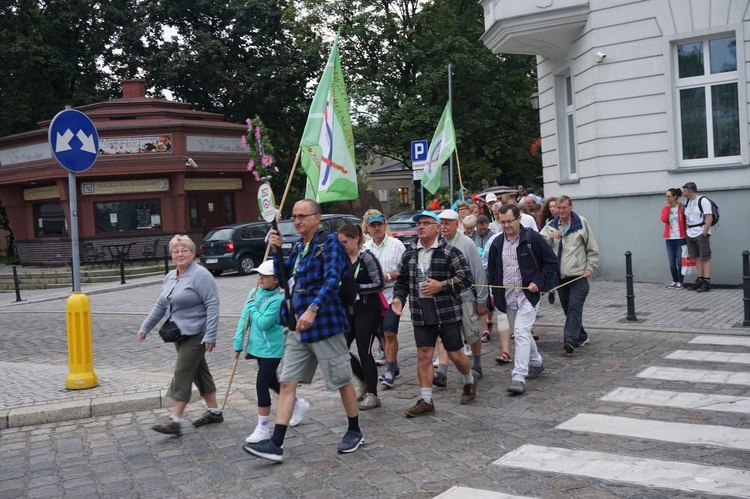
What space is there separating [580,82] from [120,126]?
59.2ft

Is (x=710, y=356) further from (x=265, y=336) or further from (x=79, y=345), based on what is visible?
(x=79, y=345)

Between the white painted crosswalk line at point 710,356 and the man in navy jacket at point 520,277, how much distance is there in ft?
5.67

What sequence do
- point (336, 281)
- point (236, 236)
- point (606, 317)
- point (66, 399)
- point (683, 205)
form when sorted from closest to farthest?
point (336, 281), point (66, 399), point (606, 317), point (683, 205), point (236, 236)

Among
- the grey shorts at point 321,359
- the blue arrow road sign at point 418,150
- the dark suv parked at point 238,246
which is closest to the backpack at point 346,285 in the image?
the grey shorts at point 321,359

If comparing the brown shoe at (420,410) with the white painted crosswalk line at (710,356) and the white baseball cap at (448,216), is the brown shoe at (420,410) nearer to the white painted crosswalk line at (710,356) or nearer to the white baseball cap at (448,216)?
the white baseball cap at (448,216)

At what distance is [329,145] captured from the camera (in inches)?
268

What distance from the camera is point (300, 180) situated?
133 feet

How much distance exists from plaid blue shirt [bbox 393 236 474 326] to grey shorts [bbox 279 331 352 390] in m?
1.23

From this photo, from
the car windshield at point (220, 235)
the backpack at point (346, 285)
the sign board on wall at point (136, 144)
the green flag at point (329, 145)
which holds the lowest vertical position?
the backpack at point (346, 285)

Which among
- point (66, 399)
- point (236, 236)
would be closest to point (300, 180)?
point (236, 236)

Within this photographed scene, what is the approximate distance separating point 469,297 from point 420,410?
1.35 metres

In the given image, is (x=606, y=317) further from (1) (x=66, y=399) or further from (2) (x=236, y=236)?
(2) (x=236, y=236)

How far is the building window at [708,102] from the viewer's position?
46.5 ft

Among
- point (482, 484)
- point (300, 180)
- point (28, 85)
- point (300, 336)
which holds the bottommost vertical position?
point (482, 484)
